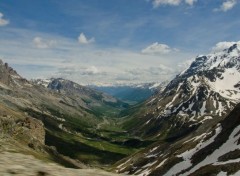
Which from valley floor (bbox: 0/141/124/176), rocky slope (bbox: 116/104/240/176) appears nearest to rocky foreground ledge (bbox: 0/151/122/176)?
valley floor (bbox: 0/141/124/176)

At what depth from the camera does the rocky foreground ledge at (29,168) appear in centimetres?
834

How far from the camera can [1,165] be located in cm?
861

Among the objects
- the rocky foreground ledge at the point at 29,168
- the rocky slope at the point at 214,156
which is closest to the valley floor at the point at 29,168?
the rocky foreground ledge at the point at 29,168

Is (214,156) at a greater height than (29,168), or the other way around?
(29,168)

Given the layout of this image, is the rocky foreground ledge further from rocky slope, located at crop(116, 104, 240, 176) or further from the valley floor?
rocky slope, located at crop(116, 104, 240, 176)

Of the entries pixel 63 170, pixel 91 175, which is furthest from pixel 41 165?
pixel 91 175

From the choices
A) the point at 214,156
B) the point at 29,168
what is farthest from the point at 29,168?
the point at 214,156

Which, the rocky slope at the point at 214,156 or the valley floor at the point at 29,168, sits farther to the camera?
the rocky slope at the point at 214,156

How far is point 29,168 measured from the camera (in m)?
8.63

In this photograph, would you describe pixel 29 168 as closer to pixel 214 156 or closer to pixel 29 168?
pixel 29 168

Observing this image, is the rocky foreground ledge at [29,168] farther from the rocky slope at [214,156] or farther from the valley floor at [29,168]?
the rocky slope at [214,156]

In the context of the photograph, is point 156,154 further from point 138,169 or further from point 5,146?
point 5,146

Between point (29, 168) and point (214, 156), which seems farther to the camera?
point (214, 156)

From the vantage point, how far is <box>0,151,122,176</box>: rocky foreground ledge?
8344mm
